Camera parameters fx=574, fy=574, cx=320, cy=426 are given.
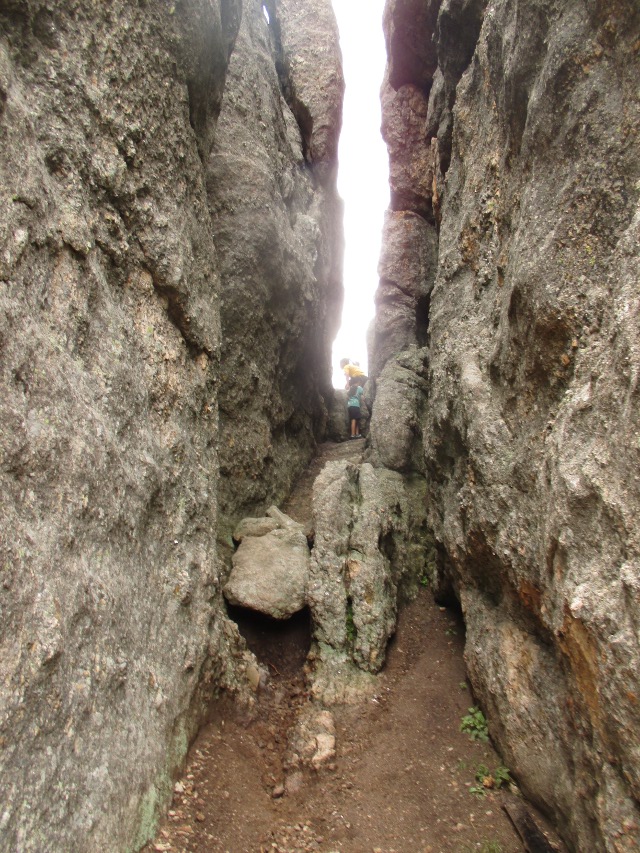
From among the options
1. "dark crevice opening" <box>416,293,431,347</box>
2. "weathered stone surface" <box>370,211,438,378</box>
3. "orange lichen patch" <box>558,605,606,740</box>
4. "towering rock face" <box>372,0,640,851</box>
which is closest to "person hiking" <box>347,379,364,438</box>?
"weathered stone surface" <box>370,211,438,378</box>

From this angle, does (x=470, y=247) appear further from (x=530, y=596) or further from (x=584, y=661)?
(x=584, y=661)

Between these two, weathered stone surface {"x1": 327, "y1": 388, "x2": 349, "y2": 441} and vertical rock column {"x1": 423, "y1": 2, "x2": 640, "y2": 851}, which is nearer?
vertical rock column {"x1": 423, "y1": 2, "x2": 640, "y2": 851}

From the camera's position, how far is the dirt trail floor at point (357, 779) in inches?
242

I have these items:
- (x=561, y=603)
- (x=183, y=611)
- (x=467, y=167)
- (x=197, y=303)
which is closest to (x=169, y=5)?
(x=197, y=303)

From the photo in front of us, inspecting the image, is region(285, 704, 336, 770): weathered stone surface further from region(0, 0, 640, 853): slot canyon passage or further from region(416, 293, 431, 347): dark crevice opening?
region(416, 293, 431, 347): dark crevice opening

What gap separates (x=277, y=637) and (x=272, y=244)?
8344mm

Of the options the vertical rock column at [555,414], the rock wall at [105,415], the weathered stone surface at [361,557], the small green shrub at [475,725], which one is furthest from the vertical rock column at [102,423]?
the vertical rock column at [555,414]

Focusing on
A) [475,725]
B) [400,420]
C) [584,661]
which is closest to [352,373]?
[400,420]

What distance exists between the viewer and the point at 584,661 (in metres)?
4.92

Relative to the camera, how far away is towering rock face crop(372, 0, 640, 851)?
445cm

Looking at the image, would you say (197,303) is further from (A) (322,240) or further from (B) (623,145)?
(A) (322,240)

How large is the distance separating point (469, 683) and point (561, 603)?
13.3 ft

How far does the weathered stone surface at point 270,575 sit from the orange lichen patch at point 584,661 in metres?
5.53

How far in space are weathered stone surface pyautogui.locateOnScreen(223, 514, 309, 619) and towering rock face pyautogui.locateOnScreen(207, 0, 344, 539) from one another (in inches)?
36.6
